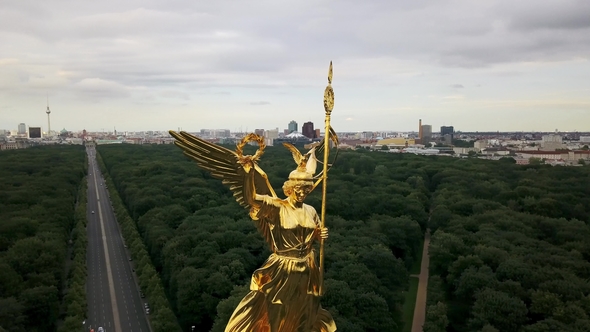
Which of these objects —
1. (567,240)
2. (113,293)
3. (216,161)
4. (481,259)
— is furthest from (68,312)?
(567,240)

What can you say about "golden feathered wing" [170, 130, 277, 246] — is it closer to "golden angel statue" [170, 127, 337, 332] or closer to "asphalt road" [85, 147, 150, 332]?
"golden angel statue" [170, 127, 337, 332]

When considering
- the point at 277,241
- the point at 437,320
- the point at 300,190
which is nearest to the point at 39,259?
the point at 437,320

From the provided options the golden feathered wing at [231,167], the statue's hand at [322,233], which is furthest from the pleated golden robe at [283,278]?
the golden feathered wing at [231,167]

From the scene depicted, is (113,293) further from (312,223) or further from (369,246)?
(312,223)

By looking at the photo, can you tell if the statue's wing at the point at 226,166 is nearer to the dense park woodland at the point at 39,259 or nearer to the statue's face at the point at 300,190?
the statue's face at the point at 300,190

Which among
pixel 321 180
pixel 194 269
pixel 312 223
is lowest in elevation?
pixel 194 269

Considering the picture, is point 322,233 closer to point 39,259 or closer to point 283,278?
point 283,278

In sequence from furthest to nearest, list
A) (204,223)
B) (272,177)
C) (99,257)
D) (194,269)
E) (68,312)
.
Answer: (272,177) → (99,257) → (204,223) → (194,269) → (68,312)
